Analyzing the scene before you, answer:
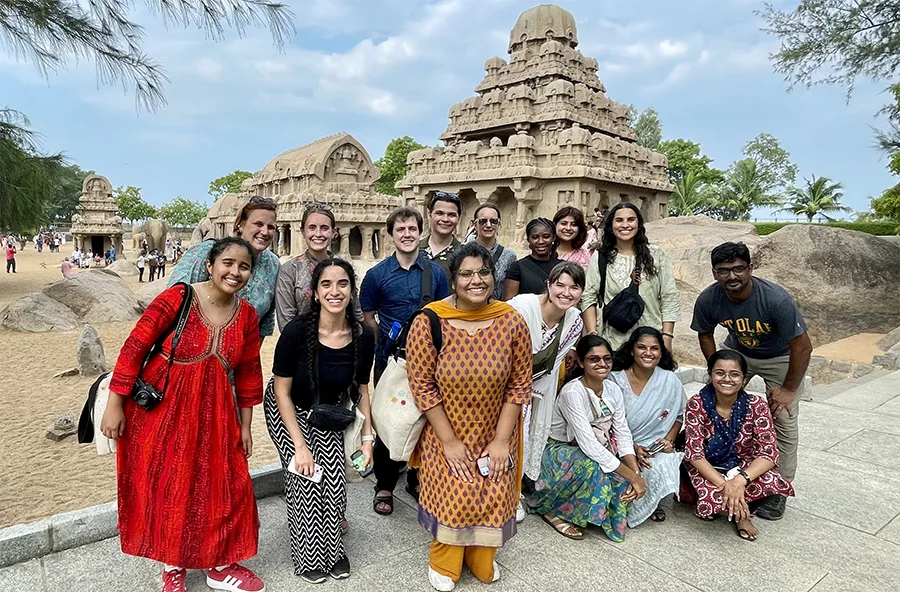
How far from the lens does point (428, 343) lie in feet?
8.07

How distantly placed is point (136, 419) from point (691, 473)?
300 cm

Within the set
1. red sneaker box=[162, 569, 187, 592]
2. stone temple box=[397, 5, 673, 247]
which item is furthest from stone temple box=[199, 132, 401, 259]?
red sneaker box=[162, 569, 187, 592]

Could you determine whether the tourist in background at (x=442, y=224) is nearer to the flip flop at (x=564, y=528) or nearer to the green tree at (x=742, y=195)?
the flip flop at (x=564, y=528)

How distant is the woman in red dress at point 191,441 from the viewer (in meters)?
2.24

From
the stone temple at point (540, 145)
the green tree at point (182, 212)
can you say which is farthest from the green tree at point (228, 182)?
the stone temple at point (540, 145)

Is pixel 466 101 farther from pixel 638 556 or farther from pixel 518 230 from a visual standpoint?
pixel 638 556

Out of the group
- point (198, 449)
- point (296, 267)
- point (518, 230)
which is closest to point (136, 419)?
point (198, 449)

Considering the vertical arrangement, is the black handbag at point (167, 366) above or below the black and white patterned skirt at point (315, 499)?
above

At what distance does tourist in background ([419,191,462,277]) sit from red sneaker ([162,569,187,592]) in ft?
6.72

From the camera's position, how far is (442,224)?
3.37 meters

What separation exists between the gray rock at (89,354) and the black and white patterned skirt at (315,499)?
25.0 ft

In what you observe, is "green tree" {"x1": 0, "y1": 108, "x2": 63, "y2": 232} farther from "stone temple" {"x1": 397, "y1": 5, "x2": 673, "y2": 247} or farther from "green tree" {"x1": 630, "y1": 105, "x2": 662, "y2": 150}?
"green tree" {"x1": 630, "y1": 105, "x2": 662, "y2": 150}

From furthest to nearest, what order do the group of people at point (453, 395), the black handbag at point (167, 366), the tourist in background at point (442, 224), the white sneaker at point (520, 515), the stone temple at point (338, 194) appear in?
the stone temple at point (338, 194) → the tourist in background at point (442, 224) → the white sneaker at point (520, 515) → the group of people at point (453, 395) → the black handbag at point (167, 366)

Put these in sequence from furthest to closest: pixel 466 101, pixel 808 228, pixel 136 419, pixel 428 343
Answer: pixel 466 101, pixel 808 228, pixel 428 343, pixel 136 419
